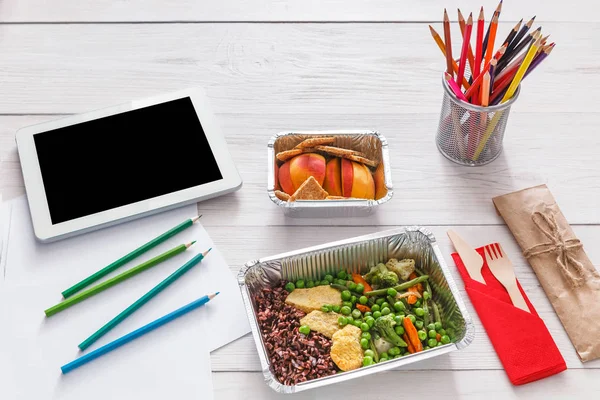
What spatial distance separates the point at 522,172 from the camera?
1005 mm

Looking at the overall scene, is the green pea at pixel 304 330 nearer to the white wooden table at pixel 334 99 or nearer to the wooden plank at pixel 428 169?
the white wooden table at pixel 334 99

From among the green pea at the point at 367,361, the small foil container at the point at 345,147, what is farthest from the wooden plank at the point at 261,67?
the green pea at the point at 367,361

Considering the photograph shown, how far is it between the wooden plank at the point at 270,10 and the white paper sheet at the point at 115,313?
1.41 feet

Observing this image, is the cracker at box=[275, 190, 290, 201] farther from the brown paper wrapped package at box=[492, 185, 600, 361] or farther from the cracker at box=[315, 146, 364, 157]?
the brown paper wrapped package at box=[492, 185, 600, 361]

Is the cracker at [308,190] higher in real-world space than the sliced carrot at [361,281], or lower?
higher

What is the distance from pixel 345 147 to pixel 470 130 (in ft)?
0.61

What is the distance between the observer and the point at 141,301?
2.85ft

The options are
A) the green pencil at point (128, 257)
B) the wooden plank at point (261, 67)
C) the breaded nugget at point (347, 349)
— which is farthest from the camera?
the wooden plank at point (261, 67)

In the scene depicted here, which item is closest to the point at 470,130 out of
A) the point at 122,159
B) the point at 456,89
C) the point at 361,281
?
the point at 456,89

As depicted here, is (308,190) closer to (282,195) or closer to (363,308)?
(282,195)

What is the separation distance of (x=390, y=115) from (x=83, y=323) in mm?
567

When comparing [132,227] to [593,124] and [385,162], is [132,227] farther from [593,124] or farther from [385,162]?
[593,124]

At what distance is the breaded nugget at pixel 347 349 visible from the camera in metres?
0.78

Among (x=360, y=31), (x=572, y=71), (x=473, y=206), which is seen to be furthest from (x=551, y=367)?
(x=360, y=31)
